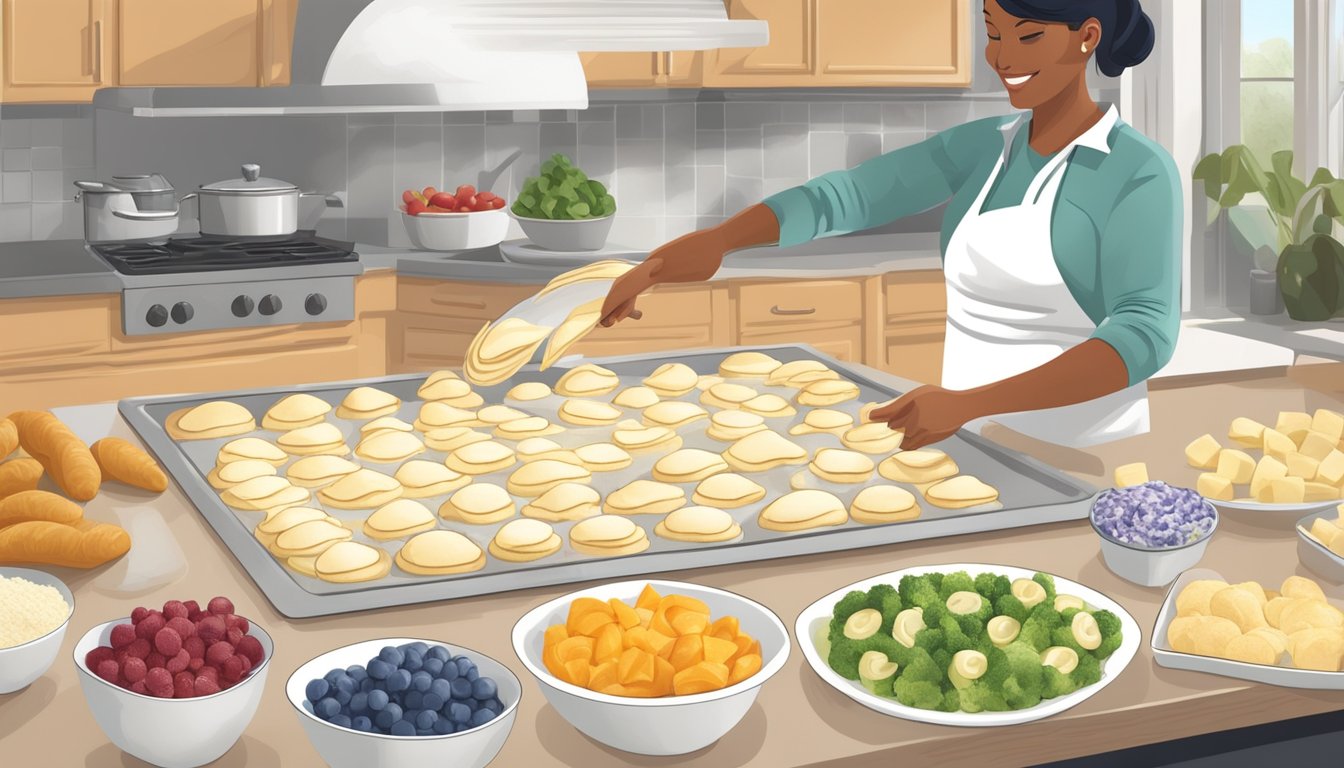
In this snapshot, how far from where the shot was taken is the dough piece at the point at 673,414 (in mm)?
2320

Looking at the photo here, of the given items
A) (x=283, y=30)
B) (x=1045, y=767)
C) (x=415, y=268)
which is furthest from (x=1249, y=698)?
(x=283, y=30)

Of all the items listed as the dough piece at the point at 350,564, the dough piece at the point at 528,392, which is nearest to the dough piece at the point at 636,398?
the dough piece at the point at 528,392

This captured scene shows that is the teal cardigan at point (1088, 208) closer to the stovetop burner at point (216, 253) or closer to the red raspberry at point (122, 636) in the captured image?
the red raspberry at point (122, 636)

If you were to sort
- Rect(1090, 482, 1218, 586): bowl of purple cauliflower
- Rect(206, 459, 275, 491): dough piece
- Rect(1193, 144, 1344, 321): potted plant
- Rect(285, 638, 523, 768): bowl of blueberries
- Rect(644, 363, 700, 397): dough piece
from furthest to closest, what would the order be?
1. Rect(1193, 144, 1344, 321): potted plant
2. Rect(644, 363, 700, 397): dough piece
3. Rect(206, 459, 275, 491): dough piece
4. Rect(1090, 482, 1218, 586): bowl of purple cauliflower
5. Rect(285, 638, 523, 768): bowl of blueberries

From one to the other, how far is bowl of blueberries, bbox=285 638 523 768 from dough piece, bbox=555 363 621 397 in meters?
1.29

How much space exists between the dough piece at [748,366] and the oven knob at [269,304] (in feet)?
5.76

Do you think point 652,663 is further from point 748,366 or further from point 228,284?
point 228,284

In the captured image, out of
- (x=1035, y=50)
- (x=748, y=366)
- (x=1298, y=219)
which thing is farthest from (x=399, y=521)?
(x=1298, y=219)

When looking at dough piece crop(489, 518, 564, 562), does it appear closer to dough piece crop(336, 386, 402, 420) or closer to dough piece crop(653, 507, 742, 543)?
dough piece crop(653, 507, 742, 543)

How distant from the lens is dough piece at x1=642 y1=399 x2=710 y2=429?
2320 millimetres

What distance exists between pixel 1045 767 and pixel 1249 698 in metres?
0.23

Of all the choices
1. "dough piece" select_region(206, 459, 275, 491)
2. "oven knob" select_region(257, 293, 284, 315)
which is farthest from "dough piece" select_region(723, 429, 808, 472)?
"oven knob" select_region(257, 293, 284, 315)

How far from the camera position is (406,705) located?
1.17 meters

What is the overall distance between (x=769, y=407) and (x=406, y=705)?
131cm
